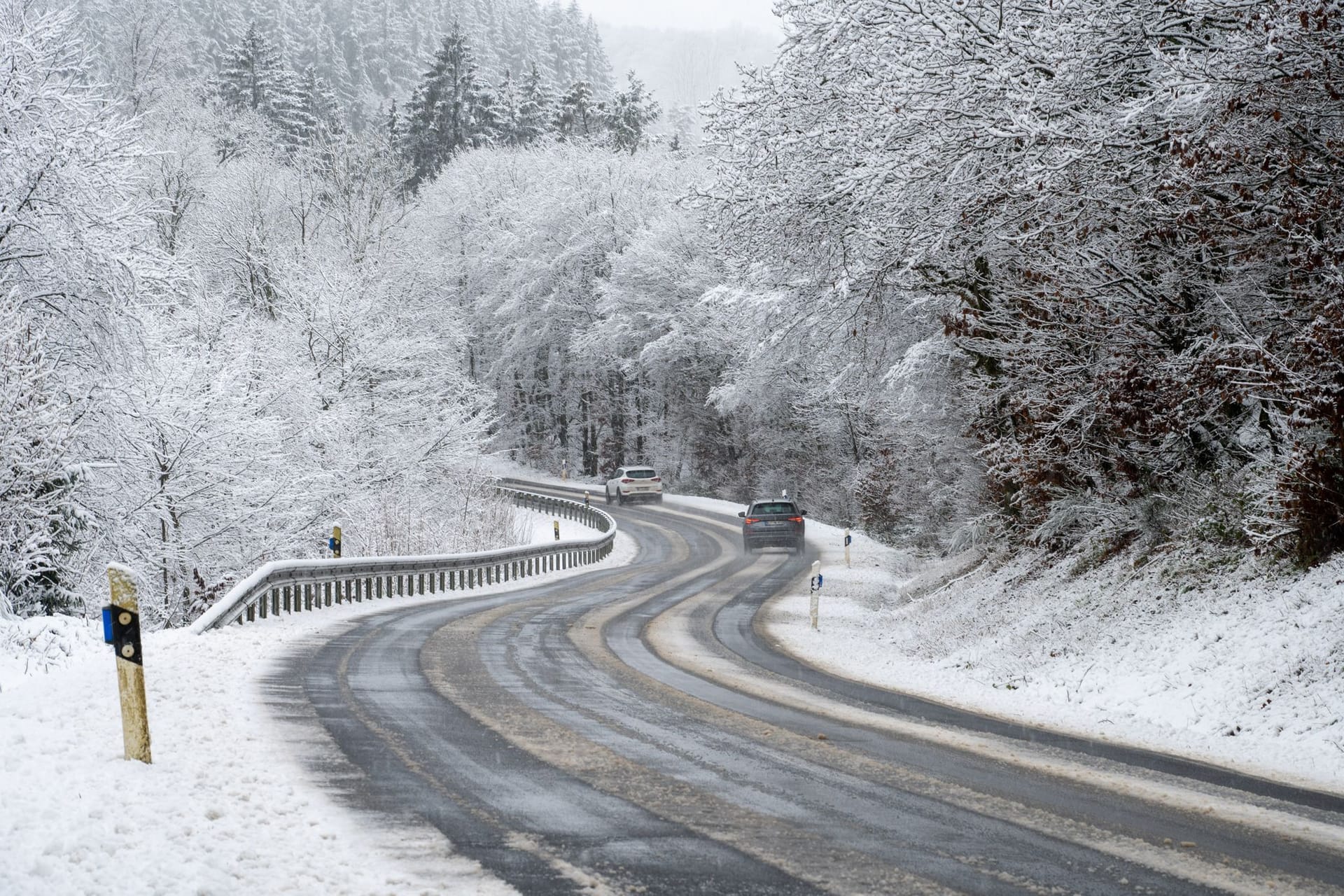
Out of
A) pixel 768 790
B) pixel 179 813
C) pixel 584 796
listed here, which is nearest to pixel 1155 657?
pixel 768 790

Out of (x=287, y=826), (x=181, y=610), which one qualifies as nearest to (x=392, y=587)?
(x=181, y=610)

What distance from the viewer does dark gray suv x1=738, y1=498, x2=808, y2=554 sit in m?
35.1

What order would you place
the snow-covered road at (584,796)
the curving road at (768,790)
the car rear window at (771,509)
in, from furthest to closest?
the car rear window at (771,509), the curving road at (768,790), the snow-covered road at (584,796)

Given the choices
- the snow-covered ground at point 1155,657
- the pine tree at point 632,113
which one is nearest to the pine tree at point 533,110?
the pine tree at point 632,113

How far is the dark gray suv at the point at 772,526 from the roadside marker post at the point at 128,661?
29434 mm

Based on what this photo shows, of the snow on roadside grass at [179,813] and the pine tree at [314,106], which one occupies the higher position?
the pine tree at [314,106]

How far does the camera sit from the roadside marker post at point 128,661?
6.16 metres

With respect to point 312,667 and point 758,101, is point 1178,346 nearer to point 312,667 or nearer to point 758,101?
point 758,101

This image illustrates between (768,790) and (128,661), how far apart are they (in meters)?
3.60

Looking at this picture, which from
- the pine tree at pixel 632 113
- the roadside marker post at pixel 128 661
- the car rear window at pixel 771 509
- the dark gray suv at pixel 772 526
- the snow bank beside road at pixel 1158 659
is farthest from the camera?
the pine tree at pixel 632 113

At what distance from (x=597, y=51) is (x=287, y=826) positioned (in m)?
124

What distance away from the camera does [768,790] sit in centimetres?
638

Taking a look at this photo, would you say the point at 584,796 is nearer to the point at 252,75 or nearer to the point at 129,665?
the point at 129,665

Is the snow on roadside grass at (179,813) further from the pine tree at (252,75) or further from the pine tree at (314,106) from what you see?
the pine tree at (252,75)
